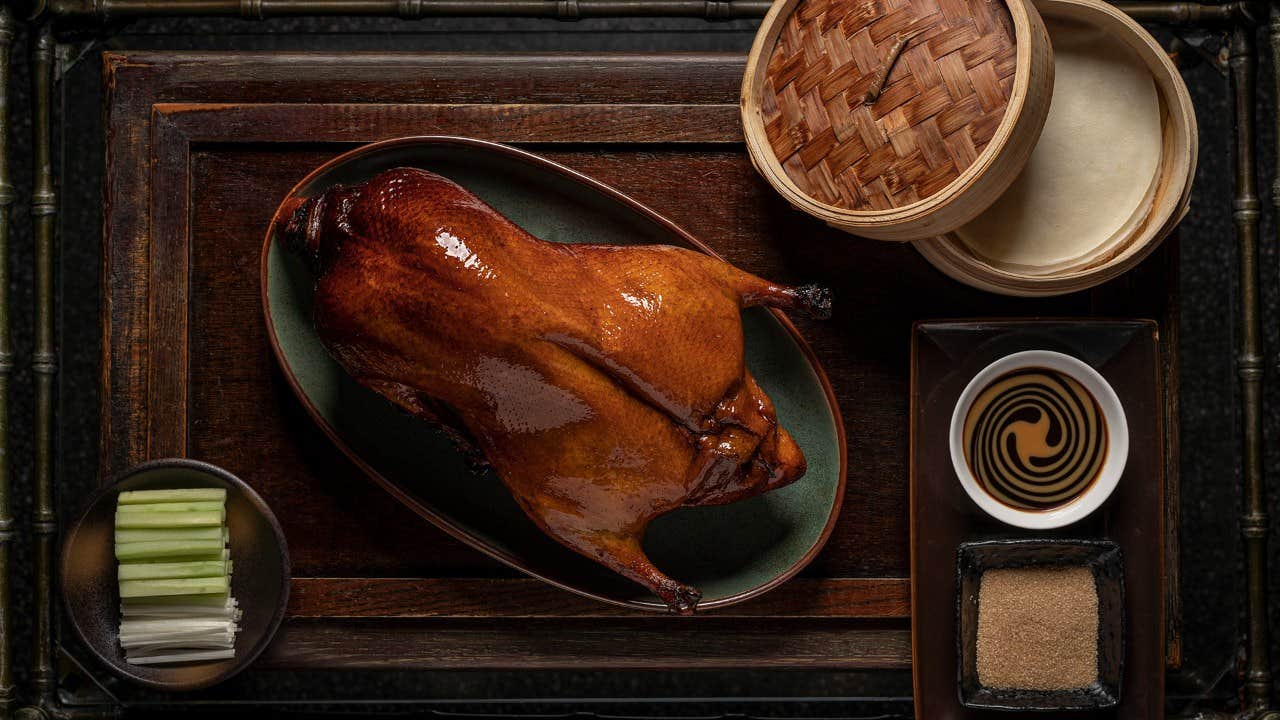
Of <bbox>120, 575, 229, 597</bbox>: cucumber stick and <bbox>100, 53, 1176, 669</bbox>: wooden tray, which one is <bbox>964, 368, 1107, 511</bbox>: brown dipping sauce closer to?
<bbox>100, 53, 1176, 669</bbox>: wooden tray

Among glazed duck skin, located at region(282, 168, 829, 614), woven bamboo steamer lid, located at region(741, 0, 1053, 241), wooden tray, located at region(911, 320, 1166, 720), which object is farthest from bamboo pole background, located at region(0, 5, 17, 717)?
wooden tray, located at region(911, 320, 1166, 720)

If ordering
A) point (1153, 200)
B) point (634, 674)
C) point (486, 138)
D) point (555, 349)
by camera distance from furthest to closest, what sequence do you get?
point (634, 674) < point (486, 138) < point (1153, 200) < point (555, 349)

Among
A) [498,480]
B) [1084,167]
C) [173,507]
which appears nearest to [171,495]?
[173,507]

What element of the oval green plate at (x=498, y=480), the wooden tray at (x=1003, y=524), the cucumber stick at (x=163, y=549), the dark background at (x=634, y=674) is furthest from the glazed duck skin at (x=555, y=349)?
the dark background at (x=634, y=674)

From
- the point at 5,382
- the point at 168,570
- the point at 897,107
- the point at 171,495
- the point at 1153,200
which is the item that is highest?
the point at 897,107

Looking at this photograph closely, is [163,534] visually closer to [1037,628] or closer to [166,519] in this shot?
[166,519]

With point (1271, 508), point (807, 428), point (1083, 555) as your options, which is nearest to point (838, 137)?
point (807, 428)

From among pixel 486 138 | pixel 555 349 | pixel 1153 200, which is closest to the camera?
pixel 555 349

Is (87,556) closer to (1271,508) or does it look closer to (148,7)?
(148,7)
